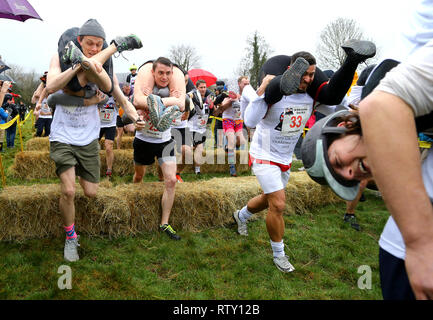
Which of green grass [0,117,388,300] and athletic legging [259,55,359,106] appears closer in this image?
athletic legging [259,55,359,106]

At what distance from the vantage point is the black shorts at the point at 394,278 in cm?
97

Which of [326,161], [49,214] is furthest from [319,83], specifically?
[49,214]

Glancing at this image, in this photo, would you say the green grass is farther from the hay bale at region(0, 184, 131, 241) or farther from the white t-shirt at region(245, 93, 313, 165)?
the white t-shirt at region(245, 93, 313, 165)

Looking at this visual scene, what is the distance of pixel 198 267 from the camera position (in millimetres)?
3285

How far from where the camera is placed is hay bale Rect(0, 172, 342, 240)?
3668 mm

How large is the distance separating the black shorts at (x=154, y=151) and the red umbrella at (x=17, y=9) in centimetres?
216

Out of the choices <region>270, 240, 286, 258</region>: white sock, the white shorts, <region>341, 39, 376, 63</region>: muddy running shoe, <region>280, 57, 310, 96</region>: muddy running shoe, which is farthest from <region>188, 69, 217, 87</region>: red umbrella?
<region>341, 39, 376, 63</region>: muddy running shoe

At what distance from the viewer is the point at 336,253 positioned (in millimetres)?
3746

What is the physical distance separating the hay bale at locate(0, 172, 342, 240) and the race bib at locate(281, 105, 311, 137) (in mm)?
1684

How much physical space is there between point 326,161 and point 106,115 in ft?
20.6

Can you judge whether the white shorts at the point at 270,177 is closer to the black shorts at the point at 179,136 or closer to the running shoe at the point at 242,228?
the running shoe at the point at 242,228

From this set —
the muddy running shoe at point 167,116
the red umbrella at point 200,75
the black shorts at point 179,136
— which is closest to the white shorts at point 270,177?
the muddy running shoe at point 167,116

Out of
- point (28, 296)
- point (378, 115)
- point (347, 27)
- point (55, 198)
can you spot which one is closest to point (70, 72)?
point (55, 198)
